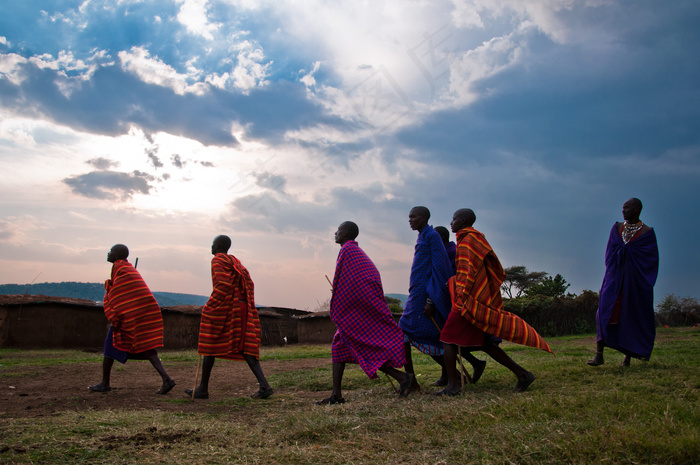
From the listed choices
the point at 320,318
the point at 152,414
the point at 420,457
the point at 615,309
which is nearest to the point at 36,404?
the point at 152,414

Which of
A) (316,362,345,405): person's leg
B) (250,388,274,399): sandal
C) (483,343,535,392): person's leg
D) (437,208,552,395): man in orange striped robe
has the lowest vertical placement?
(250,388,274,399): sandal

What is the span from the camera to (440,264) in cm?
587

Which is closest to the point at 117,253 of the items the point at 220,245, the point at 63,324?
the point at 220,245

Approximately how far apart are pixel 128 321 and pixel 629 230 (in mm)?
6917

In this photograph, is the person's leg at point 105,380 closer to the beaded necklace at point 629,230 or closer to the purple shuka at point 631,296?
the purple shuka at point 631,296

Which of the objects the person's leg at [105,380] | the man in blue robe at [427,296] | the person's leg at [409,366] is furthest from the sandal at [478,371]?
the person's leg at [105,380]

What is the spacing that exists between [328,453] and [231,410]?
9.00 feet

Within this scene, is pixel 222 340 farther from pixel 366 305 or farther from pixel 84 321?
pixel 84 321

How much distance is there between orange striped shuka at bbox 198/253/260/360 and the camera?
644cm

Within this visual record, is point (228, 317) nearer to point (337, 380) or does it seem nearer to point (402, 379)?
point (337, 380)

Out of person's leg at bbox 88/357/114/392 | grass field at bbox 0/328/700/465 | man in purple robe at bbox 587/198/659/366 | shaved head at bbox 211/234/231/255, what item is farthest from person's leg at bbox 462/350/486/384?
person's leg at bbox 88/357/114/392

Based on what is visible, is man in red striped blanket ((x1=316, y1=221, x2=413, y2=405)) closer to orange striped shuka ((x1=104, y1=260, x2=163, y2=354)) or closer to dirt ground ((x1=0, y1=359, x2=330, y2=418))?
dirt ground ((x1=0, y1=359, x2=330, y2=418))

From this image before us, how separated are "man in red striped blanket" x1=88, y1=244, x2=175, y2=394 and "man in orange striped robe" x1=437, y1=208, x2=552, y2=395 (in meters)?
3.82

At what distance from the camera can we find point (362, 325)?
223 inches
